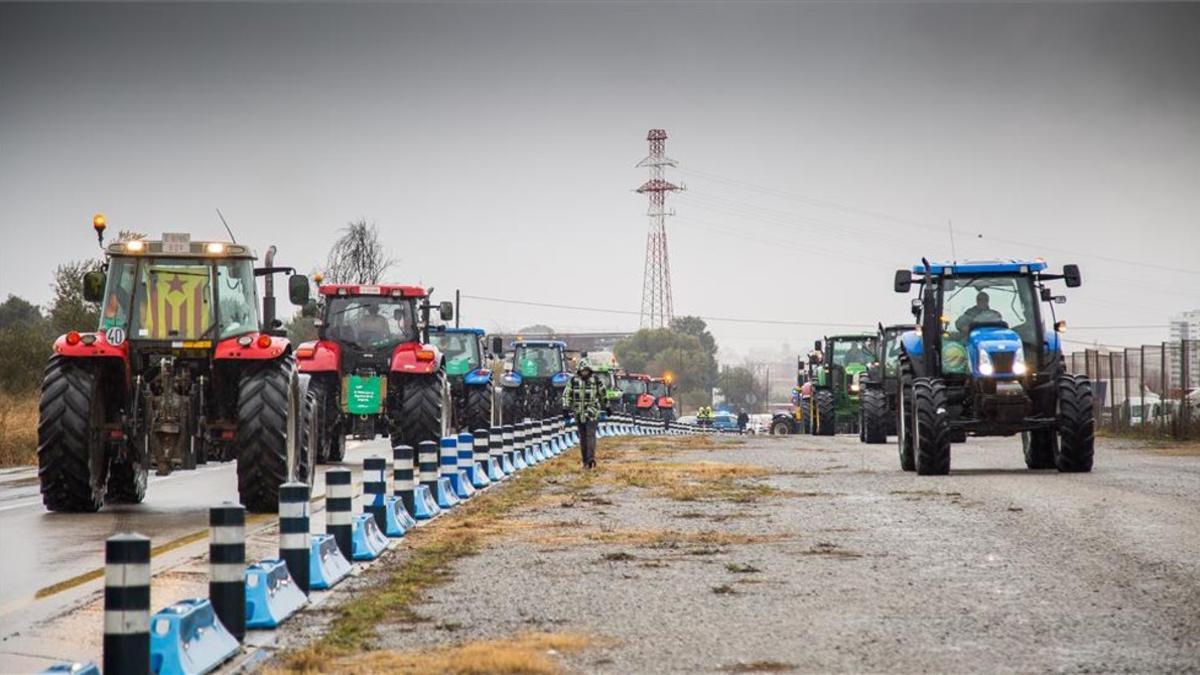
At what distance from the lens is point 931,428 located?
26797 mm

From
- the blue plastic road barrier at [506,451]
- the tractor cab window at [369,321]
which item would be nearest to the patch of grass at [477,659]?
the blue plastic road barrier at [506,451]

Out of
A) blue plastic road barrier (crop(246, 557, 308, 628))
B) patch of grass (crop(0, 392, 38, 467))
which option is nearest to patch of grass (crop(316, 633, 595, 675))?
blue plastic road barrier (crop(246, 557, 308, 628))

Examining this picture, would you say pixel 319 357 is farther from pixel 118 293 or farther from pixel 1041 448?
pixel 1041 448

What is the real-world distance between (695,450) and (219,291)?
2093 centimetres

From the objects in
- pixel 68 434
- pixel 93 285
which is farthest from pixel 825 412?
pixel 68 434

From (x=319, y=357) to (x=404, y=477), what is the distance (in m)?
12.0

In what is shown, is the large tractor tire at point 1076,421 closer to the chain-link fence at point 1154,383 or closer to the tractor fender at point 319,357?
the tractor fender at point 319,357

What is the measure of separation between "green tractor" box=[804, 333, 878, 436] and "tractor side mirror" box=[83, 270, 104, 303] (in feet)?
113

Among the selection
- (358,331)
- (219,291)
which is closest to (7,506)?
(219,291)

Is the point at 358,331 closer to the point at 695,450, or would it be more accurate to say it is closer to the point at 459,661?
the point at 695,450

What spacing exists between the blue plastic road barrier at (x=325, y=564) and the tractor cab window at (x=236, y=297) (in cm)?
777

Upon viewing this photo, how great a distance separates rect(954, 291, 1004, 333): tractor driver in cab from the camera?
28484 mm

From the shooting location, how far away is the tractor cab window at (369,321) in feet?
104

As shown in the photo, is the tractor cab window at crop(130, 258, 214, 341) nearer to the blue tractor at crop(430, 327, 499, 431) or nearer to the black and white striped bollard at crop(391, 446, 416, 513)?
the black and white striped bollard at crop(391, 446, 416, 513)
